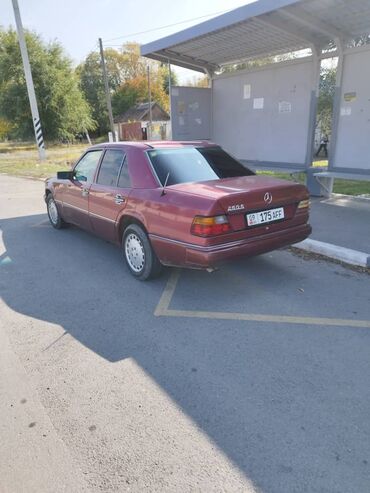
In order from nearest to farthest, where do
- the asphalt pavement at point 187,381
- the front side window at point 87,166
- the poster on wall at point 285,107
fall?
the asphalt pavement at point 187,381 < the front side window at point 87,166 < the poster on wall at point 285,107

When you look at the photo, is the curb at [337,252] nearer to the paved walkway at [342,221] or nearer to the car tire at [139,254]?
the paved walkway at [342,221]

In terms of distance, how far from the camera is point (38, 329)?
3.68 m

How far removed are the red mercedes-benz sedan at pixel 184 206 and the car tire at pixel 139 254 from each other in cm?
1

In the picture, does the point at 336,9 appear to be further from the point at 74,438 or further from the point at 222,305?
the point at 74,438

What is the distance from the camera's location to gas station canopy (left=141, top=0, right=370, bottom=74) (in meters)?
6.99

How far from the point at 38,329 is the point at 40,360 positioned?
56 centimetres

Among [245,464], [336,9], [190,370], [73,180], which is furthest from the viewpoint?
[336,9]

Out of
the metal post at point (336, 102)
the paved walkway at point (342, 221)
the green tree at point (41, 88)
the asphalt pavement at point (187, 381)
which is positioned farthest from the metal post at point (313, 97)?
the green tree at point (41, 88)

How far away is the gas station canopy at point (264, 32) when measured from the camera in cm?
699

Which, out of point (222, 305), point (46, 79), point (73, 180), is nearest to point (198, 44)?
point (73, 180)

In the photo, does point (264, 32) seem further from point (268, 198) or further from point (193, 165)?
point (268, 198)

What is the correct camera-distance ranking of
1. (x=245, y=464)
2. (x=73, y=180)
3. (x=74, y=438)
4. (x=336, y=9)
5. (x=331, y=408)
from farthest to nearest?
(x=336, y=9) → (x=73, y=180) → (x=331, y=408) → (x=74, y=438) → (x=245, y=464)

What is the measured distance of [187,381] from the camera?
284 centimetres

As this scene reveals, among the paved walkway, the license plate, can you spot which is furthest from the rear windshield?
the paved walkway
